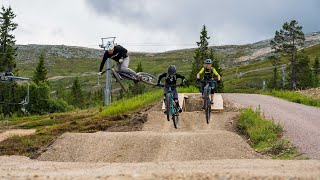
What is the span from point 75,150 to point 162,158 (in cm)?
507

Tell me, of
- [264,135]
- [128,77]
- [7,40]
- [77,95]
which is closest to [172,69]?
[128,77]

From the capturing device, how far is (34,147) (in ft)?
107

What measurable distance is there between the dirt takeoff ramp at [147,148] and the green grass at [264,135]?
123 cm

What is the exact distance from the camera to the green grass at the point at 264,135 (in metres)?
23.3

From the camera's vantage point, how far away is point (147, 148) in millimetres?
24312

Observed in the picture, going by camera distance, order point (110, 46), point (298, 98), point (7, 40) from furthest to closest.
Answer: point (7, 40)
point (298, 98)
point (110, 46)

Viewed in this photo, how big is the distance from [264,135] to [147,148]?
6.63m

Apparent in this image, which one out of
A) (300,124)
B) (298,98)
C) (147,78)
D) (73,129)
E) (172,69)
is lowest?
(73,129)

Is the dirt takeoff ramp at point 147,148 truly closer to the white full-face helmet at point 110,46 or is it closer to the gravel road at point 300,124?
the gravel road at point 300,124

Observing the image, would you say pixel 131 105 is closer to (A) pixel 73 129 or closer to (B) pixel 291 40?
(A) pixel 73 129

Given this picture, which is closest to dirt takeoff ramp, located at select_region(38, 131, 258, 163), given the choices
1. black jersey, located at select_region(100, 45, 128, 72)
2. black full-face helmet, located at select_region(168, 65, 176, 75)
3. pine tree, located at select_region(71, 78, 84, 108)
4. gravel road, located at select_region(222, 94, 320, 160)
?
gravel road, located at select_region(222, 94, 320, 160)

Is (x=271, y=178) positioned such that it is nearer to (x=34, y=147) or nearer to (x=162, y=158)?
(x=162, y=158)

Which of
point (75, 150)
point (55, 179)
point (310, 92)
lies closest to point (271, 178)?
point (55, 179)

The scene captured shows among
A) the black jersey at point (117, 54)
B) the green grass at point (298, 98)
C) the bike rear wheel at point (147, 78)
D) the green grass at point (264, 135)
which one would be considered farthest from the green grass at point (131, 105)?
the black jersey at point (117, 54)
